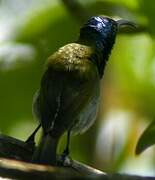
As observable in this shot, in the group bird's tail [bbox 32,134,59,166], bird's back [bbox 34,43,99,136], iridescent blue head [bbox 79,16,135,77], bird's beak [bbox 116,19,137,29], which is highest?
bird's beak [bbox 116,19,137,29]

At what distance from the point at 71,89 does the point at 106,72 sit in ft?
2.49

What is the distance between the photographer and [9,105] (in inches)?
111

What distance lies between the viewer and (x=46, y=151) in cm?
220

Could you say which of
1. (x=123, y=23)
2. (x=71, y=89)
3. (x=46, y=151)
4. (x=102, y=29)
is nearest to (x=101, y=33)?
(x=102, y=29)

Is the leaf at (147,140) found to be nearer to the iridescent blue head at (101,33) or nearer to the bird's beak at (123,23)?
the bird's beak at (123,23)

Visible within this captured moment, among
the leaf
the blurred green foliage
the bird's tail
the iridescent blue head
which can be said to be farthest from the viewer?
the iridescent blue head

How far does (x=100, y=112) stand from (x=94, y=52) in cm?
33

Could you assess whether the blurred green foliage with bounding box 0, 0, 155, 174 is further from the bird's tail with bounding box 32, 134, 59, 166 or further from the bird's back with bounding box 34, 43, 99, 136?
the bird's tail with bounding box 32, 134, 59, 166

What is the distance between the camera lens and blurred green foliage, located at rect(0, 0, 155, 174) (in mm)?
2811

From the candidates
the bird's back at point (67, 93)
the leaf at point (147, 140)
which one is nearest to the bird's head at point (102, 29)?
the bird's back at point (67, 93)

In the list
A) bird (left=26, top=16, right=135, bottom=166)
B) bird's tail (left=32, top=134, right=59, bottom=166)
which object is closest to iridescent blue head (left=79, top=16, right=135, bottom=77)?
bird (left=26, top=16, right=135, bottom=166)

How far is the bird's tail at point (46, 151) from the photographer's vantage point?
2.16 meters

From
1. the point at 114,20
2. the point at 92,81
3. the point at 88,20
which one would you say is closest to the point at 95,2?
the point at 88,20

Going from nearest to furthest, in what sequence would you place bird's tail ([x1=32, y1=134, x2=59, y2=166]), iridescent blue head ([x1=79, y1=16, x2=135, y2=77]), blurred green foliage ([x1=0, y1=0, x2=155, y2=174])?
bird's tail ([x1=32, y1=134, x2=59, y2=166]) < blurred green foliage ([x1=0, y1=0, x2=155, y2=174]) < iridescent blue head ([x1=79, y1=16, x2=135, y2=77])
